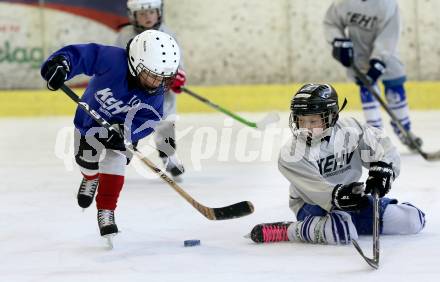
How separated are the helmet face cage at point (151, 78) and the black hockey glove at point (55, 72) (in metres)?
0.23

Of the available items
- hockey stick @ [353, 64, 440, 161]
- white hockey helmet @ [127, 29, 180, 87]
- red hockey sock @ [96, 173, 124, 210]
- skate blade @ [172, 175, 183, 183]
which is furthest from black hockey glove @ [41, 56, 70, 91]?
hockey stick @ [353, 64, 440, 161]

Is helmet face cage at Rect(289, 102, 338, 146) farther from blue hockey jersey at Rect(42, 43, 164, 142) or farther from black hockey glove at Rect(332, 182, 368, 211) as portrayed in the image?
blue hockey jersey at Rect(42, 43, 164, 142)

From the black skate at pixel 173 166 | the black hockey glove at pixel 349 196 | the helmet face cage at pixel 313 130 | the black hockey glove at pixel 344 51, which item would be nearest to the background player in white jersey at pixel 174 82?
the black skate at pixel 173 166

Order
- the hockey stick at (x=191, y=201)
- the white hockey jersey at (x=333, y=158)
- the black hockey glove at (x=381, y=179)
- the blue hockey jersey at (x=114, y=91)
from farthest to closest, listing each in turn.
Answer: the blue hockey jersey at (x=114, y=91)
the hockey stick at (x=191, y=201)
the white hockey jersey at (x=333, y=158)
the black hockey glove at (x=381, y=179)

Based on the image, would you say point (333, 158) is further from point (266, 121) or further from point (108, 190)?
point (266, 121)

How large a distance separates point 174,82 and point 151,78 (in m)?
1.51

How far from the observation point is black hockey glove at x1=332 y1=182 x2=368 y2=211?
2793 mm

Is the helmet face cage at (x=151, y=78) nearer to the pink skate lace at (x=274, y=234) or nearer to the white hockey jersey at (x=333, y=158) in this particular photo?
the white hockey jersey at (x=333, y=158)

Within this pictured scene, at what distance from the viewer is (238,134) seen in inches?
256

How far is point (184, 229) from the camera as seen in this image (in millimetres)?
3305

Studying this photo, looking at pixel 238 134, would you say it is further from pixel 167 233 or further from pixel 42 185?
pixel 167 233

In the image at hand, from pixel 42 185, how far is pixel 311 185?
1927 mm

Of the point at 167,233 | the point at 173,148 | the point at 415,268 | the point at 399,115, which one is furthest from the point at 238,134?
the point at 415,268

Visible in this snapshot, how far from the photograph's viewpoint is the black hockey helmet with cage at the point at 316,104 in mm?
2840
